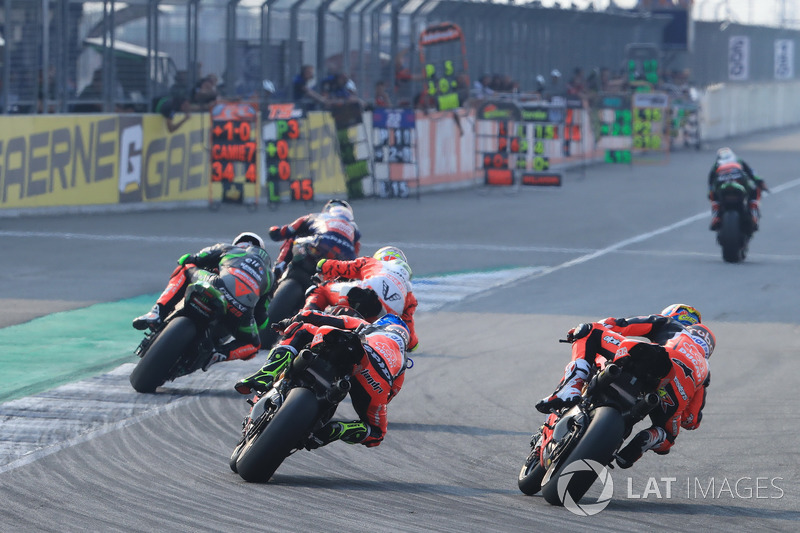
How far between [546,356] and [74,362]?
3737 millimetres

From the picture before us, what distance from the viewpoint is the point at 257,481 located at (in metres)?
6.81

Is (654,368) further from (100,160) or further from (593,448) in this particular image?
(100,160)

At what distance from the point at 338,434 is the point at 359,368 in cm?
40

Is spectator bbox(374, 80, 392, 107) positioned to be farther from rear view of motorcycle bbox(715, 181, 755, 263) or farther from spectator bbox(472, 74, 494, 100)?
rear view of motorcycle bbox(715, 181, 755, 263)

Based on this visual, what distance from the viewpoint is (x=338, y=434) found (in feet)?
23.2

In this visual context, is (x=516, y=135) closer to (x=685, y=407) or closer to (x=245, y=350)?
(x=245, y=350)

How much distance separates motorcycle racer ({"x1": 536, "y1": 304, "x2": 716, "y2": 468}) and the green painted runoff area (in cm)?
402

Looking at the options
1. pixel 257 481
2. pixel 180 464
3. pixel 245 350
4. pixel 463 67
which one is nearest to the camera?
pixel 257 481

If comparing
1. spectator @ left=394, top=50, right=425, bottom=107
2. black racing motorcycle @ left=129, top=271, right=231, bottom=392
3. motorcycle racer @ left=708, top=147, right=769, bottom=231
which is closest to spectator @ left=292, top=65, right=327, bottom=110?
spectator @ left=394, top=50, right=425, bottom=107

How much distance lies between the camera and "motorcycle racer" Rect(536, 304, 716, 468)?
21.9 ft

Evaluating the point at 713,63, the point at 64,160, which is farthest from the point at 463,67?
the point at 713,63

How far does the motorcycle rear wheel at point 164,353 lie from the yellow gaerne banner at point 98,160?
1125cm

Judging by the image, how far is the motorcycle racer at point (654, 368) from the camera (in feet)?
21.9

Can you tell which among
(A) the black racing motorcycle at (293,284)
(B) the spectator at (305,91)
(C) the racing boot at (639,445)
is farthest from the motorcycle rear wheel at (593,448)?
(B) the spectator at (305,91)
